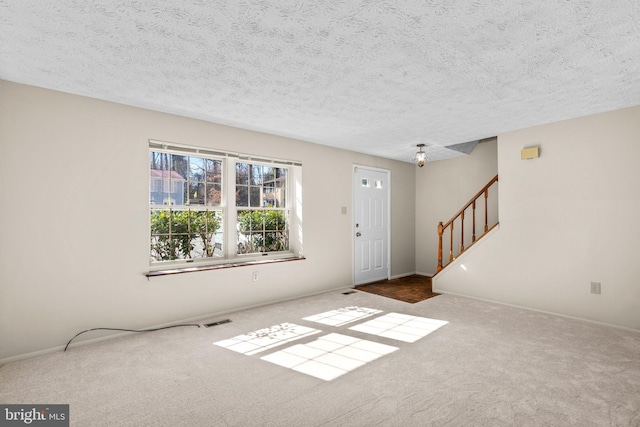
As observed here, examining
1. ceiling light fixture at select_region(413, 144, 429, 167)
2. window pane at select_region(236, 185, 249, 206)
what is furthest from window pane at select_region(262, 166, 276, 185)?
ceiling light fixture at select_region(413, 144, 429, 167)

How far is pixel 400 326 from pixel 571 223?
248 cm

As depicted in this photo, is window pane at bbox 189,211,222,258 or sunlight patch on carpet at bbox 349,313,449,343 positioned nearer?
sunlight patch on carpet at bbox 349,313,449,343

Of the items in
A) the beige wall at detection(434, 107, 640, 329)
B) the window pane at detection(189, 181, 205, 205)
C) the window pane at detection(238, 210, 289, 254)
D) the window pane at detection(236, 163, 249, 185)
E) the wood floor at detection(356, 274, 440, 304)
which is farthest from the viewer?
the wood floor at detection(356, 274, 440, 304)

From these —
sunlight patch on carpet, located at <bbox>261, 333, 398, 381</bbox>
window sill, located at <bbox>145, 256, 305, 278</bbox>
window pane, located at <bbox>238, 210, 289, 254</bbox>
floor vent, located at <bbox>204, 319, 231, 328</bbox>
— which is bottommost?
sunlight patch on carpet, located at <bbox>261, 333, 398, 381</bbox>

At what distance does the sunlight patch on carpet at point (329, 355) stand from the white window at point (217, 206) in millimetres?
1755

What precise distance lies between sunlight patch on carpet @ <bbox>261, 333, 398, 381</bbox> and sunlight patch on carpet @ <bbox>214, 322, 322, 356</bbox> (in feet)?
0.59

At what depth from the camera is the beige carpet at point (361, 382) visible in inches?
76.9

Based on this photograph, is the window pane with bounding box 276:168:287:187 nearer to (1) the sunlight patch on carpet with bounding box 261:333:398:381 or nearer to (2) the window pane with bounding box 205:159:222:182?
(2) the window pane with bounding box 205:159:222:182

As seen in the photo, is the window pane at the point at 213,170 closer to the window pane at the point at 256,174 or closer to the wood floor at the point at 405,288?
the window pane at the point at 256,174

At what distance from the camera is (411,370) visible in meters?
2.52

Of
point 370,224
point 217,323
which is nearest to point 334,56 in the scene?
point 217,323

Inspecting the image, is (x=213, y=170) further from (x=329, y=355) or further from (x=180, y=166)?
(x=329, y=355)

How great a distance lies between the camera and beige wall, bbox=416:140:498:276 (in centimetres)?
562

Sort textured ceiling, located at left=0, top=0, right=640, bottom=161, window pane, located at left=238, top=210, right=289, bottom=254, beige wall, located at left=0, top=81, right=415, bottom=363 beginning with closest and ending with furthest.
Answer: textured ceiling, located at left=0, top=0, right=640, bottom=161
beige wall, located at left=0, top=81, right=415, bottom=363
window pane, located at left=238, top=210, right=289, bottom=254
